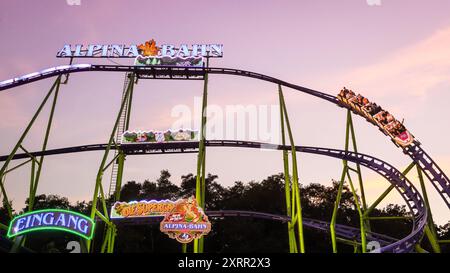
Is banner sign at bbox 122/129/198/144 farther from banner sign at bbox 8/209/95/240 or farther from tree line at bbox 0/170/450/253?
tree line at bbox 0/170/450/253

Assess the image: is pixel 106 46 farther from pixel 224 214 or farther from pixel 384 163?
pixel 384 163

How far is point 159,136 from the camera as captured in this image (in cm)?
2266

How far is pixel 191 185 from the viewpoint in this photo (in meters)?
43.3

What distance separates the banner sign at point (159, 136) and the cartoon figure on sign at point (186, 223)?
5.69m

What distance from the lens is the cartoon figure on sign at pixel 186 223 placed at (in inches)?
669

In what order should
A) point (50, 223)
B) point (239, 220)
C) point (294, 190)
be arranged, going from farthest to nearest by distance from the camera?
point (239, 220)
point (294, 190)
point (50, 223)

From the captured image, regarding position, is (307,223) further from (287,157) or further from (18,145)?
(18,145)

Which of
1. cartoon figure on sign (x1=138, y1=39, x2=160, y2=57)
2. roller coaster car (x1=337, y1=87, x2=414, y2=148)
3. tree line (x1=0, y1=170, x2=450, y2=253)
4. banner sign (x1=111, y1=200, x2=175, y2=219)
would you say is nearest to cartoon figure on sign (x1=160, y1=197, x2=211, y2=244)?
banner sign (x1=111, y1=200, x2=175, y2=219)

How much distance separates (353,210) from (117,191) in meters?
30.0

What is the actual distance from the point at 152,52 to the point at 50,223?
14.9 m

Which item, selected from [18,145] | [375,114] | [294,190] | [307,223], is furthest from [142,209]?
[375,114]

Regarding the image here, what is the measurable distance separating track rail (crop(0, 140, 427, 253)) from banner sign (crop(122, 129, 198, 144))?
309 mm

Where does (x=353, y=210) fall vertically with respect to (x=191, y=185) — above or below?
below
